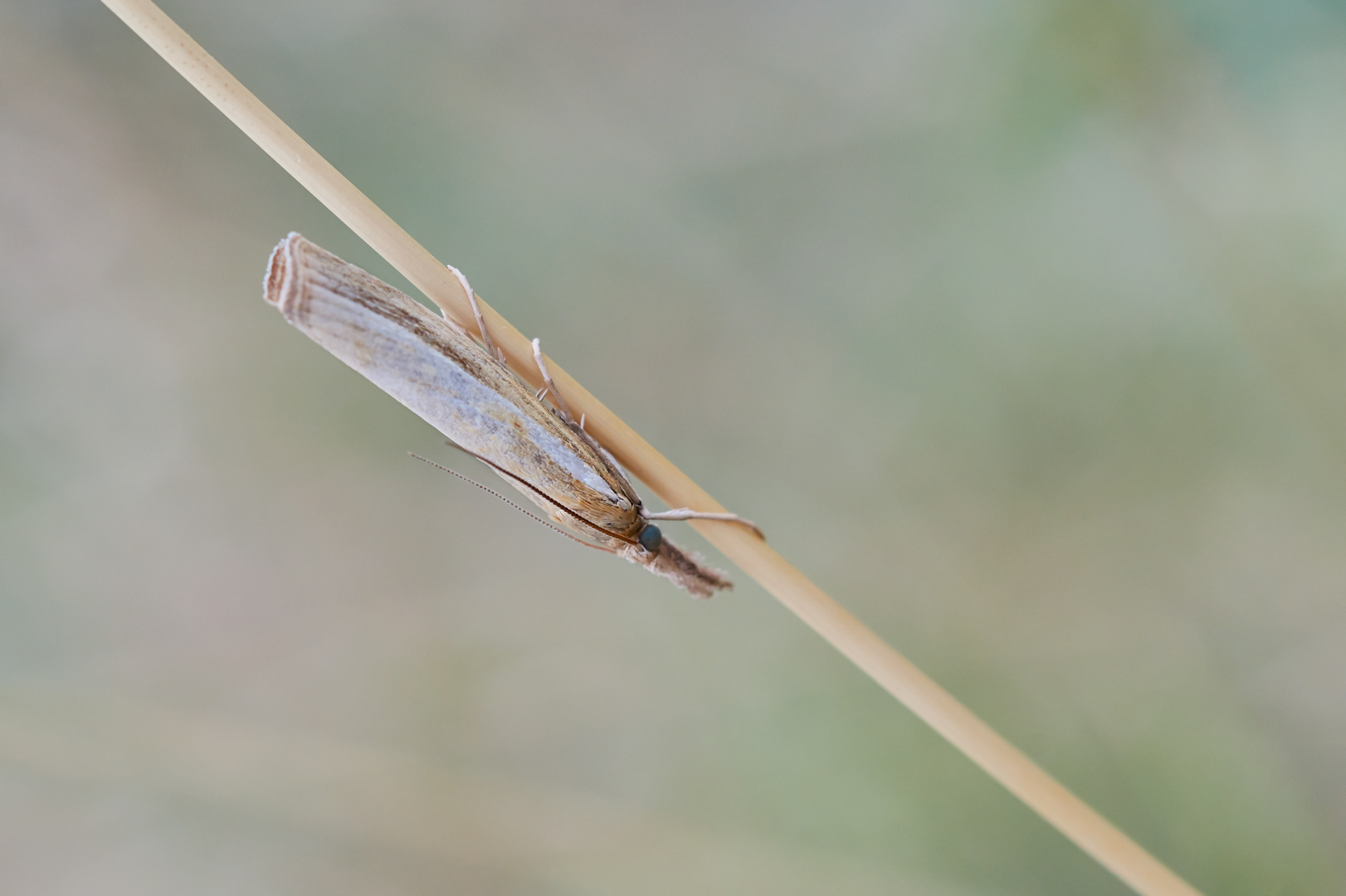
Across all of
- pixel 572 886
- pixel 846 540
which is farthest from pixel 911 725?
pixel 572 886

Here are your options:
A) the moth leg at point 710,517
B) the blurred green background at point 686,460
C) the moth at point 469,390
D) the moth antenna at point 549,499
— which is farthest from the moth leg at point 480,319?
the blurred green background at point 686,460

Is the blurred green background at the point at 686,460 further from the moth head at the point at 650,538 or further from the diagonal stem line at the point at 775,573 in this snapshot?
→ the diagonal stem line at the point at 775,573

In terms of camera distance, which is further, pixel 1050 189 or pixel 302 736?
pixel 302 736

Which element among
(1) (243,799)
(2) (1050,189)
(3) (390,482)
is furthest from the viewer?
(3) (390,482)

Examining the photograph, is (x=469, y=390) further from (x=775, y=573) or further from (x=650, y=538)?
(x=775, y=573)

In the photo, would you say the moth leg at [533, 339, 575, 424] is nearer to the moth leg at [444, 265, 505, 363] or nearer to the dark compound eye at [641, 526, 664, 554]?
the moth leg at [444, 265, 505, 363]

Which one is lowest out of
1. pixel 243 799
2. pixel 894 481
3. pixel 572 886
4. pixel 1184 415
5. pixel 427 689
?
pixel 243 799

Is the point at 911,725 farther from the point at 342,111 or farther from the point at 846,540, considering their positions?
the point at 342,111
